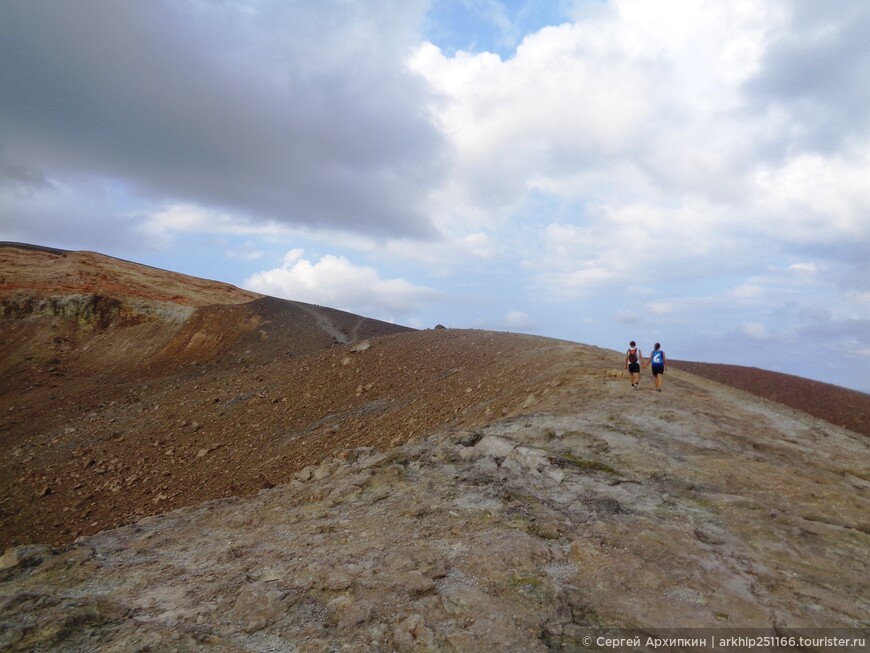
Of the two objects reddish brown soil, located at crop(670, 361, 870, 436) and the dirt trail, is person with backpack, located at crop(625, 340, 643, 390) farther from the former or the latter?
reddish brown soil, located at crop(670, 361, 870, 436)

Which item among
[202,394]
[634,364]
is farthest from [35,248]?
[634,364]

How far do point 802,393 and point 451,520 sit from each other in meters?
14.9

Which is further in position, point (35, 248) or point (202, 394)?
point (35, 248)

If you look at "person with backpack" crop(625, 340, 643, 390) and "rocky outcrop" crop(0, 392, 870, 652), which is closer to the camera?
"rocky outcrop" crop(0, 392, 870, 652)

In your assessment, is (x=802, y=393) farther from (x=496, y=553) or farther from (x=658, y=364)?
(x=496, y=553)

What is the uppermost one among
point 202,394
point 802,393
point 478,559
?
point 802,393

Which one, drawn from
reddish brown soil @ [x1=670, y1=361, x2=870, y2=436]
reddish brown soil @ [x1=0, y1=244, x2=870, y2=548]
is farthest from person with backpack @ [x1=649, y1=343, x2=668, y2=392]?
reddish brown soil @ [x1=670, y1=361, x2=870, y2=436]

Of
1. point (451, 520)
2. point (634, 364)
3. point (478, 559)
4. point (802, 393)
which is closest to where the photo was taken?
point (478, 559)

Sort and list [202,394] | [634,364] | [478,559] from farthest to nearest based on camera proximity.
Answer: [202,394] → [634,364] → [478,559]

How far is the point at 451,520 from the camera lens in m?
5.94

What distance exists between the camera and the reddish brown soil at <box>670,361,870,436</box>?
46.9ft

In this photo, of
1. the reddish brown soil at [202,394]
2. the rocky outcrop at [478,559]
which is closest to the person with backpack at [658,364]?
the reddish brown soil at [202,394]

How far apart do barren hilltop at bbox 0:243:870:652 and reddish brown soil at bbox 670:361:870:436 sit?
0.19 metres

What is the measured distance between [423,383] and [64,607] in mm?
12373
